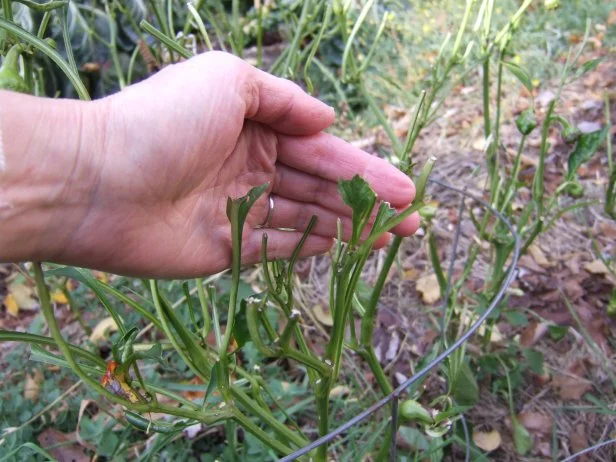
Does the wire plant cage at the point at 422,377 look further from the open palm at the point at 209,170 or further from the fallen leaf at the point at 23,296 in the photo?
the fallen leaf at the point at 23,296

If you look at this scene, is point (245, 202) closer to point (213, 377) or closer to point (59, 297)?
point (213, 377)

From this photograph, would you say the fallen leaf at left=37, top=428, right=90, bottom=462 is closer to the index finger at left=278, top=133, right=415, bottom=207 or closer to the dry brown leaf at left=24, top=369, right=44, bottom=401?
the dry brown leaf at left=24, top=369, right=44, bottom=401

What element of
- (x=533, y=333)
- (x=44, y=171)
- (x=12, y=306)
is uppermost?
(x=44, y=171)

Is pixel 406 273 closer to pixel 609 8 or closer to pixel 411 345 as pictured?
pixel 411 345

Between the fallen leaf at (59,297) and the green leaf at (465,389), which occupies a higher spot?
the green leaf at (465,389)

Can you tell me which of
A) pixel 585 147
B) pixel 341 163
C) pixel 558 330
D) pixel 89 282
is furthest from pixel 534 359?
pixel 89 282

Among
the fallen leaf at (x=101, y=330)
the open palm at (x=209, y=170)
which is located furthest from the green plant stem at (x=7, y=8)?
the fallen leaf at (x=101, y=330)

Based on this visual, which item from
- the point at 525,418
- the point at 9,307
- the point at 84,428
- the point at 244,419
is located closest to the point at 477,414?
the point at 525,418

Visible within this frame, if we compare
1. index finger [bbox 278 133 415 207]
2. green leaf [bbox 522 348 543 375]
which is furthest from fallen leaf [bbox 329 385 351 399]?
index finger [bbox 278 133 415 207]

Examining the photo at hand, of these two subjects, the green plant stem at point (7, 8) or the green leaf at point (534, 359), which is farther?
the green leaf at point (534, 359)
